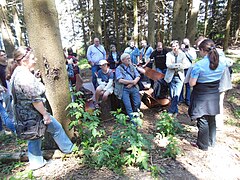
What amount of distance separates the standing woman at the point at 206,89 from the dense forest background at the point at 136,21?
307 centimetres

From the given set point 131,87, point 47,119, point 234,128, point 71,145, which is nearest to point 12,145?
point 71,145

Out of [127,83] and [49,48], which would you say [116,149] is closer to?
[127,83]

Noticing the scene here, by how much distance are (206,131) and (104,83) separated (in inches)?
100

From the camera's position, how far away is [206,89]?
3.24m

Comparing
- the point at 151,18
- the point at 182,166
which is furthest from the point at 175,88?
the point at 151,18

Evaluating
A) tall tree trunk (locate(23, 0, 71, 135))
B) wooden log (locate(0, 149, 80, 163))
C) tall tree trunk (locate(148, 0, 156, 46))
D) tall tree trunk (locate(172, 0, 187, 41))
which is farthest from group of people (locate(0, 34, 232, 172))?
tall tree trunk (locate(148, 0, 156, 46))

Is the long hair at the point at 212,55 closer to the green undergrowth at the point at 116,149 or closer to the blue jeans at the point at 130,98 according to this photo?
the green undergrowth at the point at 116,149

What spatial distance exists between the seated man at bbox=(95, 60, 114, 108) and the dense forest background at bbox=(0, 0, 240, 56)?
81.5 inches

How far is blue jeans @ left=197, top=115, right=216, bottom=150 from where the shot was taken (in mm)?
3400

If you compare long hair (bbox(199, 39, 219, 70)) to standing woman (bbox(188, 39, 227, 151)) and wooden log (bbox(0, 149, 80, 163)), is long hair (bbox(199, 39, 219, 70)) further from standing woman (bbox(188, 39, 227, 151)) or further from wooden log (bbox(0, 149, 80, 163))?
wooden log (bbox(0, 149, 80, 163))

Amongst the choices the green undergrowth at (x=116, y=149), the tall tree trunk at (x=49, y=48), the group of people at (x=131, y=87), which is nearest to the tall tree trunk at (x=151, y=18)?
the group of people at (x=131, y=87)

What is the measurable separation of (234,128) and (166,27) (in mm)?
20236

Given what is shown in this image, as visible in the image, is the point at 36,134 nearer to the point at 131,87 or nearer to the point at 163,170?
the point at 163,170

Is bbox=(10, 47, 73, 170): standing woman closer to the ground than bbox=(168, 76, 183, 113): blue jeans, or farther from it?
farther from it
